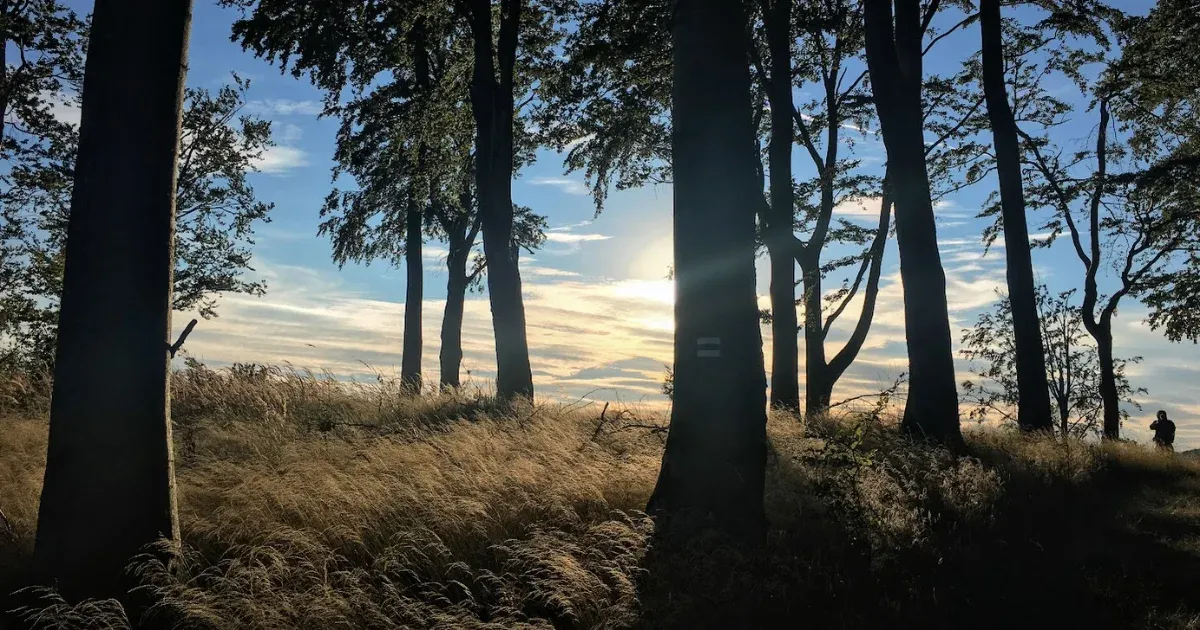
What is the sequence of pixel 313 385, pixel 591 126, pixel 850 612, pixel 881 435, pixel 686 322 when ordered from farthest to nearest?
pixel 591 126, pixel 313 385, pixel 881 435, pixel 686 322, pixel 850 612

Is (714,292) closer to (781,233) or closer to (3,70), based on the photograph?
(781,233)

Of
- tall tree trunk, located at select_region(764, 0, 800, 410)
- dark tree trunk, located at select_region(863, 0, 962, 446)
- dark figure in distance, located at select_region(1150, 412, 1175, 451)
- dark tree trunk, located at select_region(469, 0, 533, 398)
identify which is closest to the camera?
dark tree trunk, located at select_region(863, 0, 962, 446)

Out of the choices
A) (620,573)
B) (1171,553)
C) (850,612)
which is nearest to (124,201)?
(620,573)

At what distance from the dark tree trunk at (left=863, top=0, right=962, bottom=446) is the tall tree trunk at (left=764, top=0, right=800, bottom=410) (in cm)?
367

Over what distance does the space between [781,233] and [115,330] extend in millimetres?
14455

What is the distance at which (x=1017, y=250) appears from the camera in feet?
52.3

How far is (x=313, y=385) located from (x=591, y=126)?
977cm

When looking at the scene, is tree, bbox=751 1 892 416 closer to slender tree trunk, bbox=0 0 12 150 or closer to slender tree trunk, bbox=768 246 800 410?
slender tree trunk, bbox=768 246 800 410

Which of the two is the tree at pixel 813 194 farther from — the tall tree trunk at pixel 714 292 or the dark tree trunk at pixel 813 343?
the tall tree trunk at pixel 714 292

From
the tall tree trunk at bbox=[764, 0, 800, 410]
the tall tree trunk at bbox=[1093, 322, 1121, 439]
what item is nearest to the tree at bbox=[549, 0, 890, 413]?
the tall tree trunk at bbox=[764, 0, 800, 410]

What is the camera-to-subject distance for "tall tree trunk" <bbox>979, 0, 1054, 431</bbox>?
50.4ft

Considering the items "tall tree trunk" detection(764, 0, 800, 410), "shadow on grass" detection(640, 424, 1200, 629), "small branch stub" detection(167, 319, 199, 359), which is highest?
"tall tree trunk" detection(764, 0, 800, 410)

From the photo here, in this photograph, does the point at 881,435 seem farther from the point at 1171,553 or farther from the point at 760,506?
the point at 760,506

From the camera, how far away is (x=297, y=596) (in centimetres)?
501
